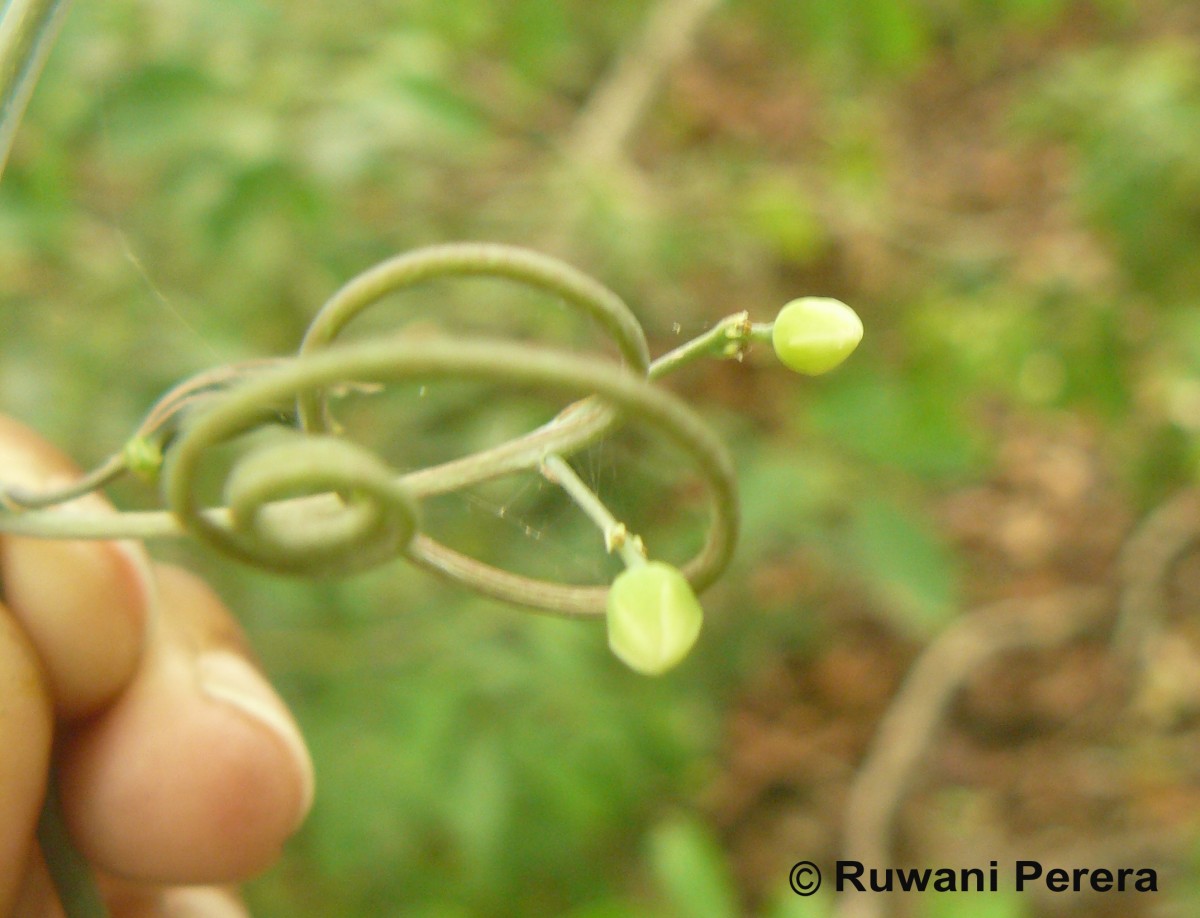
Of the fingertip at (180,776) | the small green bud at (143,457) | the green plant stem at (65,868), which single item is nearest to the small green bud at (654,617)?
→ the small green bud at (143,457)

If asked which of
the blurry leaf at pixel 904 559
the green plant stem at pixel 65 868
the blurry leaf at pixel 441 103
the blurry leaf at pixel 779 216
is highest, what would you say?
the blurry leaf at pixel 779 216

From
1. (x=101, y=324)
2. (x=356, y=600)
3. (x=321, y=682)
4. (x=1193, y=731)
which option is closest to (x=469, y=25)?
(x=101, y=324)

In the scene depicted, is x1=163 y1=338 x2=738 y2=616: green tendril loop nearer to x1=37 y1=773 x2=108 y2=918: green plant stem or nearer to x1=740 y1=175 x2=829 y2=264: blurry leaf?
x1=37 y1=773 x2=108 y2=918: green plant stem

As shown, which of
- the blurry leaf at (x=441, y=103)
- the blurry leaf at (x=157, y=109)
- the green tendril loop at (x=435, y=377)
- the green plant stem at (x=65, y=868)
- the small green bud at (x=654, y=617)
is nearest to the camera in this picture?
the green tendril loop at (x=435, y=377)

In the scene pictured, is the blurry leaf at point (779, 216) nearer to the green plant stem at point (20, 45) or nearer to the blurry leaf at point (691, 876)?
the blurry leaf at point (691, 876)

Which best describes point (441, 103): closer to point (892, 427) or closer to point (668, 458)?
point (668, 458)

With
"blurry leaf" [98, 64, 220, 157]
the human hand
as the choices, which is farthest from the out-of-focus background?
the human hand
